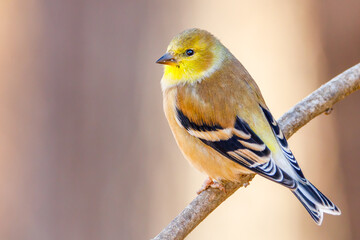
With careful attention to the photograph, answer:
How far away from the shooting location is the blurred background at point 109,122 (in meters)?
5.45

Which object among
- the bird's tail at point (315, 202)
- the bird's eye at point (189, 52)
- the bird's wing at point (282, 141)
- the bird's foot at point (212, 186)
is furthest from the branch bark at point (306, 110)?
the bird's eye at point (189, 52)

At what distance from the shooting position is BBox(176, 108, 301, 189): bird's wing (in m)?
3.59

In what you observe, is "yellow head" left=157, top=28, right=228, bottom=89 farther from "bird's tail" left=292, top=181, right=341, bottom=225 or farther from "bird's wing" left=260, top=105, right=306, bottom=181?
"bird's tail" left=292, top=181, right=341, bottom=225

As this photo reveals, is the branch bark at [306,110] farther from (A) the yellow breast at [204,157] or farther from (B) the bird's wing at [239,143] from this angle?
(B) the bird's wing at [239,143]

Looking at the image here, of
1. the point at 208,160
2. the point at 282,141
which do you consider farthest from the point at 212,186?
the point at 282,141

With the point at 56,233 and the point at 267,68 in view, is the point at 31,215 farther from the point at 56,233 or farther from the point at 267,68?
the point at 267,68

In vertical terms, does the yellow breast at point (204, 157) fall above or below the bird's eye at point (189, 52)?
below

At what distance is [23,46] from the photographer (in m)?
5.68

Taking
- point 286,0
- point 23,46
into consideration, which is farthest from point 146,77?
point 286,0

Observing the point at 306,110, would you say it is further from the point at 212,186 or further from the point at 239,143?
the point at 212,186

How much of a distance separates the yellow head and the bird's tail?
110cm

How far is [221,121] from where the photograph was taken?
3768 mm

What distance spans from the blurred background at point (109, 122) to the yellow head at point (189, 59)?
1.49 metres

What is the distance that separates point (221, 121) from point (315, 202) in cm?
83
